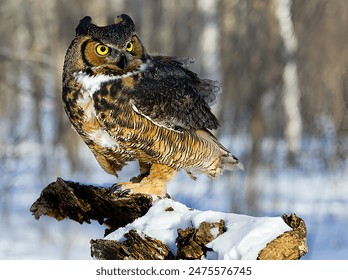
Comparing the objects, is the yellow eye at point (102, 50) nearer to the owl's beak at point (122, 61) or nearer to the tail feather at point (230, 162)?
the owl's beak at point (122, 61)

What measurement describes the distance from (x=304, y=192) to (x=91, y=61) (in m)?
3.99

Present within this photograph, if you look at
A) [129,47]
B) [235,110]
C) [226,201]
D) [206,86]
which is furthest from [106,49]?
[235,110]

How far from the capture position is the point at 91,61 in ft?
9.70

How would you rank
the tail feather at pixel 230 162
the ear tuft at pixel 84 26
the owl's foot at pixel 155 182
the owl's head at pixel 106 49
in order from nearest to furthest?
the owl's head at pixel 106 49 < the ear tuft at pixel 84 26 < the owl's foot at pixel 155 182 < the tail feather at pixel 230 162

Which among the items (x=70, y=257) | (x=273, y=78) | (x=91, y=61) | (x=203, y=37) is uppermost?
(x=203, y=37)

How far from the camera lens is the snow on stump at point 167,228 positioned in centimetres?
214

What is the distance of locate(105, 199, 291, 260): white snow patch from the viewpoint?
2.12 m

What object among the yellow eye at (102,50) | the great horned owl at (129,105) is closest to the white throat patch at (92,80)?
the great horned owl at (129,105)

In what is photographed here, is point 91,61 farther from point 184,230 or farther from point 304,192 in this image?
point 304,192

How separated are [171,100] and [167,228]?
3.04 feet

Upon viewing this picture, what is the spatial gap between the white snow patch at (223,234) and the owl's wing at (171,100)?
57 centimetres

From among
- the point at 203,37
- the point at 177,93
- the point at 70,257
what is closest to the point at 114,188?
the point at 177,93

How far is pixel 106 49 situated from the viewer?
2891 millimetres

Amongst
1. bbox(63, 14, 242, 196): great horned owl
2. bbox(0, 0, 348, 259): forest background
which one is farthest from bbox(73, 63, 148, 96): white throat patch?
bbox(0, 0, 348, 259): forest background
